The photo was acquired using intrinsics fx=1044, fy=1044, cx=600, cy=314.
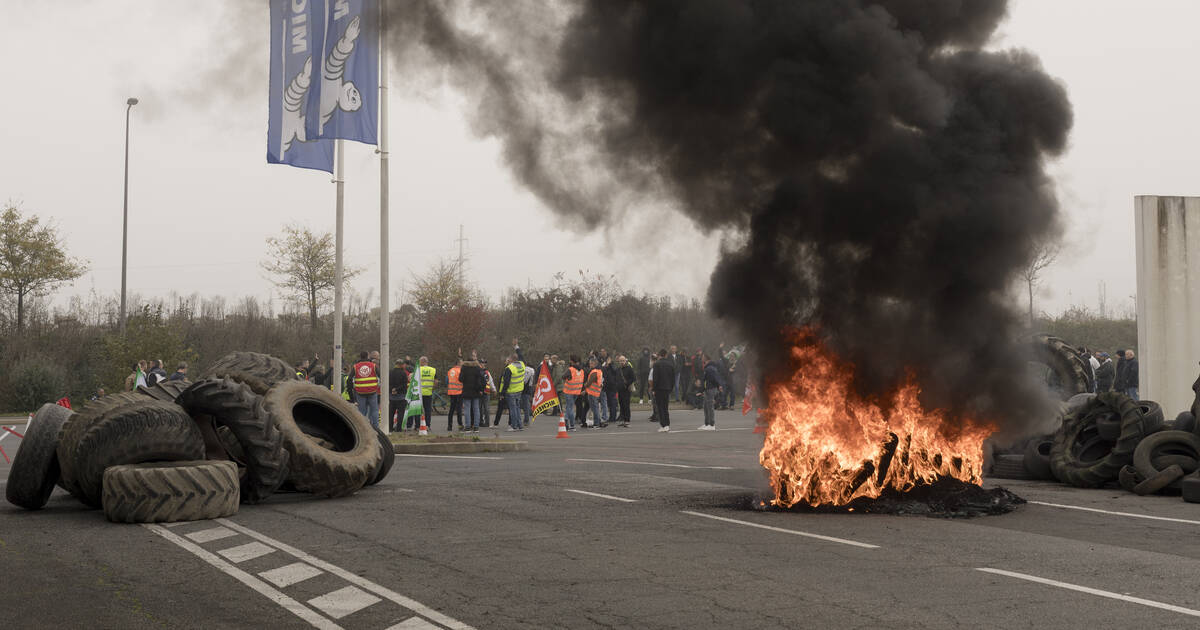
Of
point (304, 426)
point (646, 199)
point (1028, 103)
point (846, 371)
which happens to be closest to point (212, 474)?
point (304, 426)

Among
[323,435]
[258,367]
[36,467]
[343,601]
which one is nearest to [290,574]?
[343,601]

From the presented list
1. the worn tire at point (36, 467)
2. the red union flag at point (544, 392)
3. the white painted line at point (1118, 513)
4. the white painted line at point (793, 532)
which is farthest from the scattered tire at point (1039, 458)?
the red union flag at point (544, 392)

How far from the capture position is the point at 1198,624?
19.2 feet

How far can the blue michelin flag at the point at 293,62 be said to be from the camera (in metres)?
19.9

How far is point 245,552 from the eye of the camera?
849cm

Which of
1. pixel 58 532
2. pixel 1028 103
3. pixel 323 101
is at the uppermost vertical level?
pixel 323 101

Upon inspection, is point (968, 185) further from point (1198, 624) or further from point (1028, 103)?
point (1198, 624)

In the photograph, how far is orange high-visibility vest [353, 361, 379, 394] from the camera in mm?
24625

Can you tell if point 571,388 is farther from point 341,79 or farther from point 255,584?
point 255,584

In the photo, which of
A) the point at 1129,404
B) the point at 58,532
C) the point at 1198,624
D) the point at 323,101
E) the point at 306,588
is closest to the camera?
A: the point at 1198,624

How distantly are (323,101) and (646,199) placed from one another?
33.5 feet

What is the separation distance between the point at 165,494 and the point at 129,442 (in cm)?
111

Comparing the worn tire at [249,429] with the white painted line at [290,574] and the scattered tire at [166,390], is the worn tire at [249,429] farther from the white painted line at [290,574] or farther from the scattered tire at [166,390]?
the white painted line at [290,574]

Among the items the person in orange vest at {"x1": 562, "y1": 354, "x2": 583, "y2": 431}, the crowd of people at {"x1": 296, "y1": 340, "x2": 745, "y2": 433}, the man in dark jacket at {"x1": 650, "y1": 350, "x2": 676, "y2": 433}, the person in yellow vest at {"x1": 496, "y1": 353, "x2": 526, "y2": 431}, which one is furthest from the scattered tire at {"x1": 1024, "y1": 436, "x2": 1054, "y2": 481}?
the person in yellow vest at {"x1": 496, "y1": 353, "x2": 526, "y2": 431}
